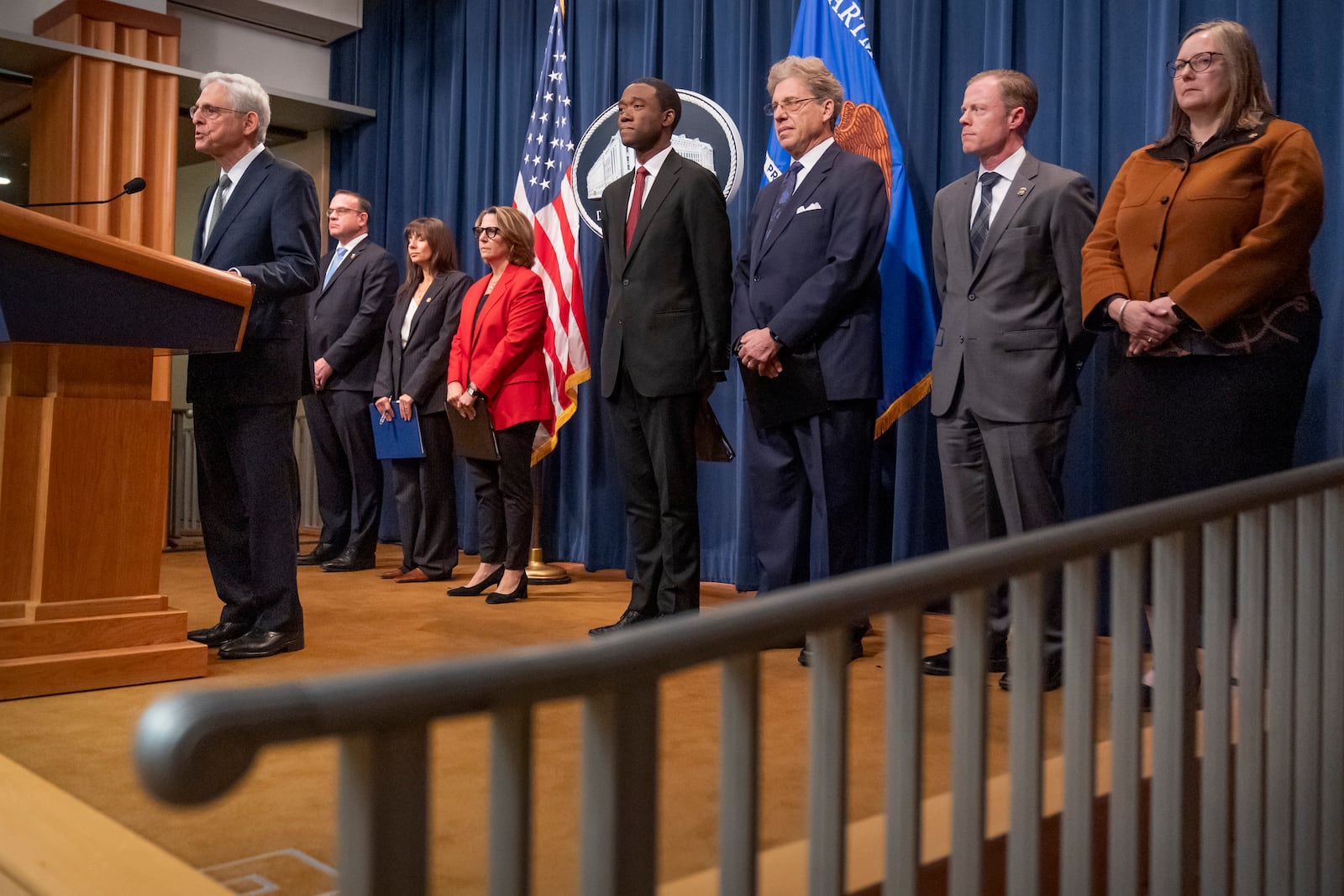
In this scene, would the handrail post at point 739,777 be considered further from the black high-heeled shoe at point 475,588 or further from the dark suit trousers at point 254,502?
the black high-heeled shoe at point 475,588

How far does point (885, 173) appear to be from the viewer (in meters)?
3.41

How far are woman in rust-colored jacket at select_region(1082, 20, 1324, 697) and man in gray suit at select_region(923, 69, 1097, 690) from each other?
0.53ft

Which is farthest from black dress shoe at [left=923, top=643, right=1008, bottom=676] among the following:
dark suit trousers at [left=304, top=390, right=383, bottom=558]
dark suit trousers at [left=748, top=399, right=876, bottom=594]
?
dark suit trousers at [left=304, top=390, right=383, bottom=558]

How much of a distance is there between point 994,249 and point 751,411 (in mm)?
692

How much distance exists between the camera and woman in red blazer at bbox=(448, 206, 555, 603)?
3.68 metres

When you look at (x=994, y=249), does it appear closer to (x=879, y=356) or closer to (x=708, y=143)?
(x=879, y=356)

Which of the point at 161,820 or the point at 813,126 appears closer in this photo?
the point at 161,820

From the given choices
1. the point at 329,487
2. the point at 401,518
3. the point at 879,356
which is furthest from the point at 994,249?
the point at 329,487

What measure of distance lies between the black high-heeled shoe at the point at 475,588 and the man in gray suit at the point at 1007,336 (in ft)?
5.58

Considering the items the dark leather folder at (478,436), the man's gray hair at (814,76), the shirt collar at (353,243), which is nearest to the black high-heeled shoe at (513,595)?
the dark leather folder at (478,436)

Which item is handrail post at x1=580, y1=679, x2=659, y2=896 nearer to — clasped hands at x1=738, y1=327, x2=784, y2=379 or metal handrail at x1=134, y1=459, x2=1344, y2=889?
metal handrail at x1=134, y1=459, x2=1344, y2=889

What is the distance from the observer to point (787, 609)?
520 mm

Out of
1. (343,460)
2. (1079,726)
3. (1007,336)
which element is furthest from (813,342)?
(343,460)

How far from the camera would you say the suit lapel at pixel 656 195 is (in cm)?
287
